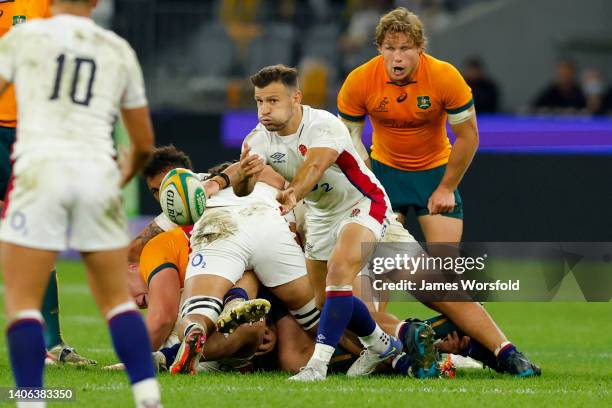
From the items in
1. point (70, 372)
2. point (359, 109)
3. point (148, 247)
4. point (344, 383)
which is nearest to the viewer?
point (344, 383)

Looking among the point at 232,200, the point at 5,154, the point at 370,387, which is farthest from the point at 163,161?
the point at 370,387

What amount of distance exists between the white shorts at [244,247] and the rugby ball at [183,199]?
0.90 feet

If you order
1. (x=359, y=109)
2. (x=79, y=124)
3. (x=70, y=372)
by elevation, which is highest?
(x=359, y=109)

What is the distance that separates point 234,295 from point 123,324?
2220 millimetres

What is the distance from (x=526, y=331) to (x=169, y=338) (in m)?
3.98

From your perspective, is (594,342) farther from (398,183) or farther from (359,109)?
(359,109)

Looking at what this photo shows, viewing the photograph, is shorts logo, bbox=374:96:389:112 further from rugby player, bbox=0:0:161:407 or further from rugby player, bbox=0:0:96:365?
rugby player, bbox=0:0:161:407

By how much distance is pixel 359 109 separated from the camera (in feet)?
26.1

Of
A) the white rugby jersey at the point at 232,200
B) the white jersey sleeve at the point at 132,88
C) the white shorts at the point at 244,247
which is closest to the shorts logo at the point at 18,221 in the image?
the white jersey sleeve at the point at 132,88

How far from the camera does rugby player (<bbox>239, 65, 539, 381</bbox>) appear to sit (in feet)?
21.0

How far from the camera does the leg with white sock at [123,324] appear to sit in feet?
15.1

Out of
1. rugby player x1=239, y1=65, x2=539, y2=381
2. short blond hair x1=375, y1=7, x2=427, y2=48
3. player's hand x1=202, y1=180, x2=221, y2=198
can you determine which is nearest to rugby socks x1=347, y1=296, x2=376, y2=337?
rugby player x1=239, y1=65, x2=539, y2=381

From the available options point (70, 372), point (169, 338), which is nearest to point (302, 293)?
point (169, 338)

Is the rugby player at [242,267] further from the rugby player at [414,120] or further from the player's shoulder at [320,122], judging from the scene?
the rugby player at [414,120]
